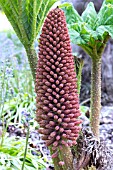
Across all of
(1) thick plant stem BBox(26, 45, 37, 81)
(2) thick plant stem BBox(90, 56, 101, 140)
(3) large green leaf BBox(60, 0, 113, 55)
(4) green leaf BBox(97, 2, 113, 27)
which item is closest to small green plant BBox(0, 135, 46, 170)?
(2) thick plant stem BBox(90, 56, 101, 140)

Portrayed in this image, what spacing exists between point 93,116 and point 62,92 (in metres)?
0.58

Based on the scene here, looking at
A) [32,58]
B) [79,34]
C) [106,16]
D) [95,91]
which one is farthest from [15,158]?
[106,16]

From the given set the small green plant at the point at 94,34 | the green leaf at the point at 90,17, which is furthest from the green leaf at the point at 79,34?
the green leaf at the point at 90,17

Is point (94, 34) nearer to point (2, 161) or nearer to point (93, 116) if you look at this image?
point (93, 116)

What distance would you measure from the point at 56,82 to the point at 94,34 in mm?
443

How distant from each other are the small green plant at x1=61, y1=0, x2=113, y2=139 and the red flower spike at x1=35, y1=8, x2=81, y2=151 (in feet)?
1.01

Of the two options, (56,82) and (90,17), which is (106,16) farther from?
(56,82)

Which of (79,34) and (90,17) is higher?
(90,17)

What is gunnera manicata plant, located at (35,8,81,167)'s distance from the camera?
1427 mm

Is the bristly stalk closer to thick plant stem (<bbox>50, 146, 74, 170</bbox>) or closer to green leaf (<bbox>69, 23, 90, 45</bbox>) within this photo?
green leaf (<bbox>69, 23, 90, 45</bbox>)

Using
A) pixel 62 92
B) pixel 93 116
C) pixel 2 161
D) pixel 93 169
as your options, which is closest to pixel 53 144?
pixel 62 92

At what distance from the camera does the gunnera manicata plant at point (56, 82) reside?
1.43 metres

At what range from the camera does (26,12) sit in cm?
171

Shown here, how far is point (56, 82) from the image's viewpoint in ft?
4.66
